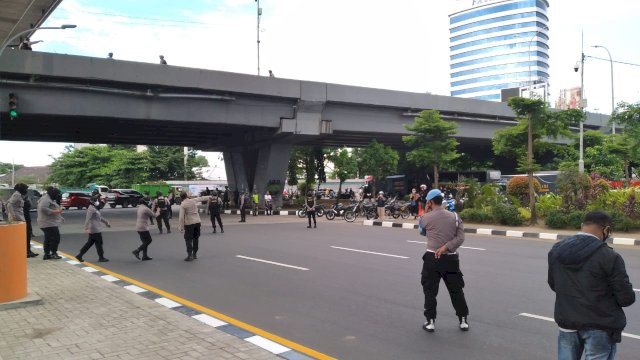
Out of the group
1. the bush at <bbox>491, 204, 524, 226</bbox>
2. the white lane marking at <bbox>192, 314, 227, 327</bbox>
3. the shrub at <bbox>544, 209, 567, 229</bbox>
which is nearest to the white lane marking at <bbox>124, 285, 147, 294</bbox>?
the white lane marking at <bbox>192, 314, 227, 327</bbox>

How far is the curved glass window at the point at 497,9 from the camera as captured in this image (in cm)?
11625

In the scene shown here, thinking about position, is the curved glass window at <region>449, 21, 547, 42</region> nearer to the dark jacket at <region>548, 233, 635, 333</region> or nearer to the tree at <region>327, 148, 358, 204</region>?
the tree at <region>327, 148, 358, 204</region>

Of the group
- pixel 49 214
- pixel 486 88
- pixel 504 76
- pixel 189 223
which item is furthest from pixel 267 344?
pixel 486 88

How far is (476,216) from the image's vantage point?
22359 mm

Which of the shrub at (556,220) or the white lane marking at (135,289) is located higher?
the shrub at (556,220)

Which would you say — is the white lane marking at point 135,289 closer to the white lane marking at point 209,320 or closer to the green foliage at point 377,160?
the white lane marking at point 209,320

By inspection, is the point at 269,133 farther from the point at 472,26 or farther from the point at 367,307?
the point at 472,26

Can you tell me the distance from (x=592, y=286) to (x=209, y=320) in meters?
4.56

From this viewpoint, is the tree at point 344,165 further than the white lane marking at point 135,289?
Yes

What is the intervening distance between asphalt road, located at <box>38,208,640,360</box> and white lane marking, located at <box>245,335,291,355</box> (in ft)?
1.11

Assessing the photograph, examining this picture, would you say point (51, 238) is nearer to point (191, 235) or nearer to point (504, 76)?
point (191, 235)

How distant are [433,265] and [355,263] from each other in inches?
209

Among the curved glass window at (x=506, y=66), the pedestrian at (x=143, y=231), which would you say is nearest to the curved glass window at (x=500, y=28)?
the curved glass window at (x=506, y=66)

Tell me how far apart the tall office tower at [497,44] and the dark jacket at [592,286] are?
119 metres
